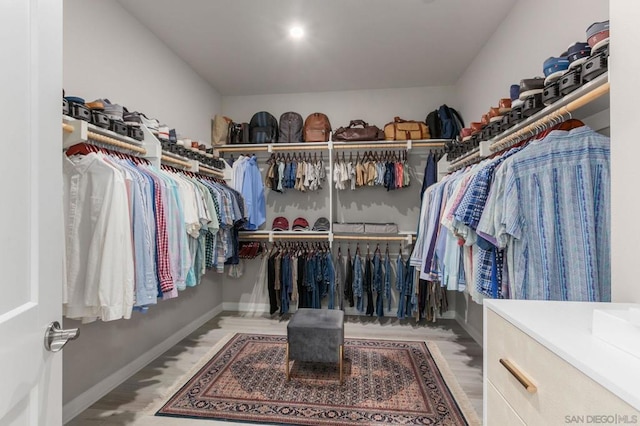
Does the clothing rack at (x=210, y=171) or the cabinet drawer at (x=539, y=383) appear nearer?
the cabinet drawer at (x=539, y=383)

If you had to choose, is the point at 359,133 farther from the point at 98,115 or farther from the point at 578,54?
the point at 98,115

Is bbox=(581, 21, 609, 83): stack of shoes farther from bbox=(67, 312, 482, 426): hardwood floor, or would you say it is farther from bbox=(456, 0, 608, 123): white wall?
bbox=(67, 312, 482, 426): hardwood floor

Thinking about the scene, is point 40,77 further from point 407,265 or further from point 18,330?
point 407,265

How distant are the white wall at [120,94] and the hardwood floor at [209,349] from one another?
0.12 m

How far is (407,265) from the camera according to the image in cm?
366

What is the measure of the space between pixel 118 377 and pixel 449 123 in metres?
3.90

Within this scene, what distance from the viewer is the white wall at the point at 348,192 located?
12.7 feet

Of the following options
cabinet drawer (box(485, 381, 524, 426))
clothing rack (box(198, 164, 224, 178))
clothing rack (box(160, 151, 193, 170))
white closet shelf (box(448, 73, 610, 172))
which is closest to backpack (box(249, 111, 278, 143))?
clothing rack (box(198, 164, 224, 178))

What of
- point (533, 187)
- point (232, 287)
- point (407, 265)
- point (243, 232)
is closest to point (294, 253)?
point (243, 232)

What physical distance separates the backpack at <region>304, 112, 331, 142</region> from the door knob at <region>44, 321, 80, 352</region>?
128 inches

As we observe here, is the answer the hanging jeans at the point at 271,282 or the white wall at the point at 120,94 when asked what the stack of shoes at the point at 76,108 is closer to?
the white wall at the point at 120,94

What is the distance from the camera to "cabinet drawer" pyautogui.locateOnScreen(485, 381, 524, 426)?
86 cm

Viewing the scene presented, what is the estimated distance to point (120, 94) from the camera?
7.77ft

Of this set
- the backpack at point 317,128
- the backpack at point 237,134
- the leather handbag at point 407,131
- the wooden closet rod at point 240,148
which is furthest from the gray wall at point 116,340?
the leather handbag at point 407,131
